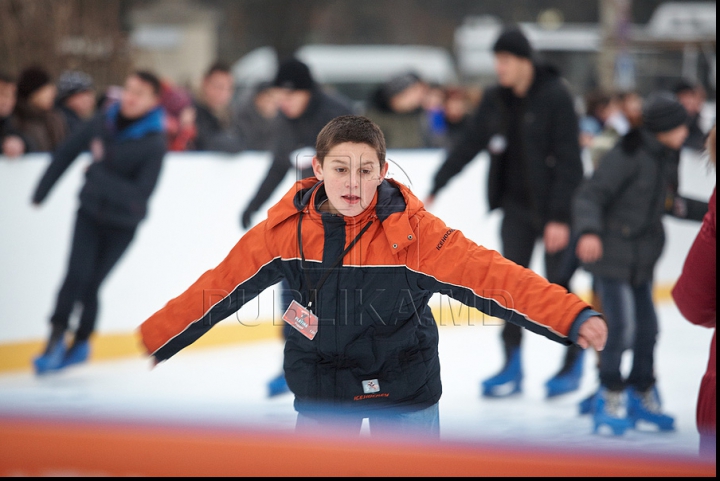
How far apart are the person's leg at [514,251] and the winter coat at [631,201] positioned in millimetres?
433

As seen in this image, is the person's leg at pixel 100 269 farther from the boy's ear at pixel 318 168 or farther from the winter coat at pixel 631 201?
the boy's ear at pixel 318 168

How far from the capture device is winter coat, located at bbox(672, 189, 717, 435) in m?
1.38

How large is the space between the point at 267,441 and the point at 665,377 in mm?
2976

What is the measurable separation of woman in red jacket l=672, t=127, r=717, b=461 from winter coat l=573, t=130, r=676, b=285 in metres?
1.63

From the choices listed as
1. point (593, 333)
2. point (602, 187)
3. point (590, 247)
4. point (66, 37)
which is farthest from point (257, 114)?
point (593, 333)

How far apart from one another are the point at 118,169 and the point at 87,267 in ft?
1.55

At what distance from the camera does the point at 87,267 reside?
167 inches

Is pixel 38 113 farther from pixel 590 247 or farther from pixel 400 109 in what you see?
pixel 590 247

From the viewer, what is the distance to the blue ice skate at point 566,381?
11.9 feet

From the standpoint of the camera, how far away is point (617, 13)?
11992mm

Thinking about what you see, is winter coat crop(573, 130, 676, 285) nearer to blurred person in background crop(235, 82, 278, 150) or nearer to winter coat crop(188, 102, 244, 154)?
winter coat crop(188, 102, 244, 154)

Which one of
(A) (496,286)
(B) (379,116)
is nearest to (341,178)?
(A) (496,286)

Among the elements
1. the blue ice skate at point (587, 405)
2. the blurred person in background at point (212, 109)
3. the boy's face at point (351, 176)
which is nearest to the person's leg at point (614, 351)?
the blue ice skate at point (587, 405)

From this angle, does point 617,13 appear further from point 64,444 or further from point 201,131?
point 64,444
